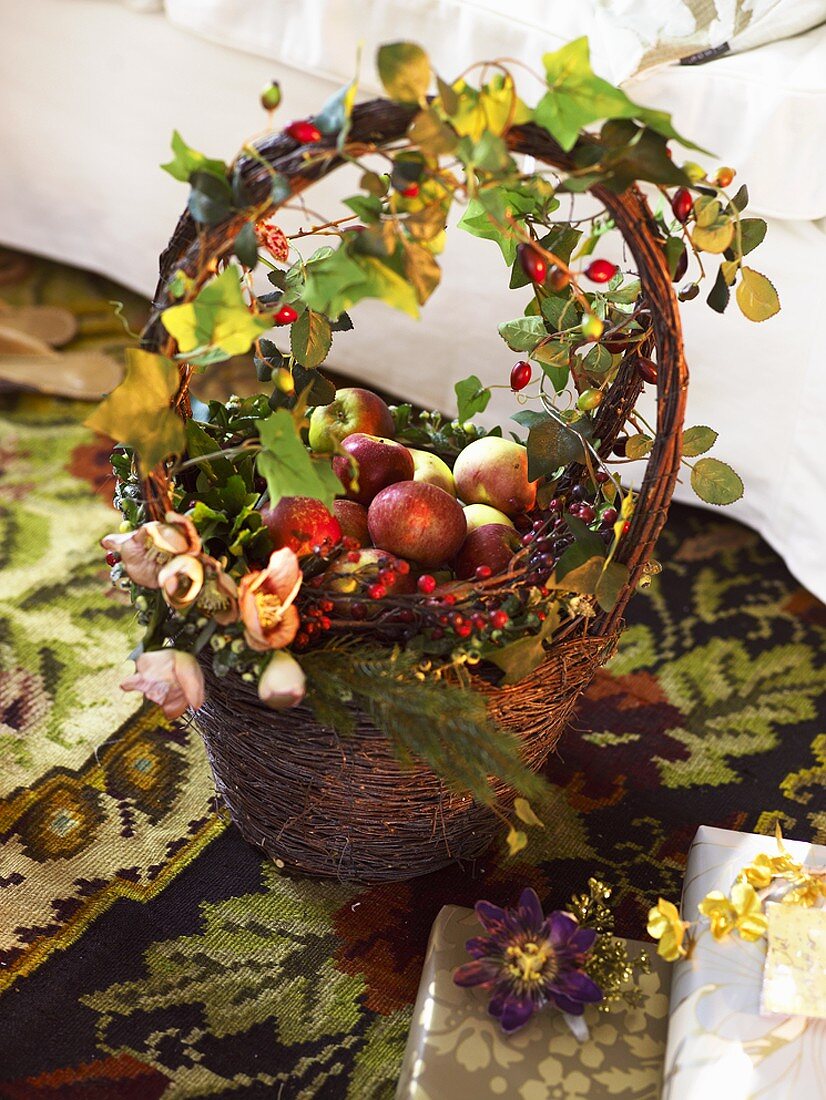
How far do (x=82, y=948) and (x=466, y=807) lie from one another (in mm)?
326

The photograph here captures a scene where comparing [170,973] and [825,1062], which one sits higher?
[825,1062]

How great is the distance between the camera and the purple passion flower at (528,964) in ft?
2.44

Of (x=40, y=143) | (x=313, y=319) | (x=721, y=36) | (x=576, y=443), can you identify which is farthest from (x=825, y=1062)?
(x=40, y=143)

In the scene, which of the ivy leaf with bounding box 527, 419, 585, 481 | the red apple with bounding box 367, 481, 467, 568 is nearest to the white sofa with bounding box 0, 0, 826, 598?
the ivy leaf with bounding box 527, 419, 585, 481

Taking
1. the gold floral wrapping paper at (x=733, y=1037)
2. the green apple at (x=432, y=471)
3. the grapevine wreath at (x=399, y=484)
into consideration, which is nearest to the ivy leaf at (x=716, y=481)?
the grapevine wreath at (x=399, y=484)

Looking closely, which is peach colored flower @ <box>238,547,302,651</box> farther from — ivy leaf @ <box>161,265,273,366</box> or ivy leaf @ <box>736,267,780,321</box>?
ivy leaf @ <box>736,267,780,321</box>

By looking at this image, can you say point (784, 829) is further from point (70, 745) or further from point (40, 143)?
point (40, 143)

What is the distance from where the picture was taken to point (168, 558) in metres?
0.73

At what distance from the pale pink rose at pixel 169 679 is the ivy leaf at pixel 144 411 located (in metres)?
0.12

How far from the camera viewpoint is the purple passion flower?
74 centimetres

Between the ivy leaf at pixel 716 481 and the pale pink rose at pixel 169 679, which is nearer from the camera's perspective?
the pale pink rose at pixel 169 679

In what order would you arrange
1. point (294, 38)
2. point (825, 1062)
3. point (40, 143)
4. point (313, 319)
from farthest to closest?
point (40, 143) → point (294, 38) → point (313, 319) → point (825, 1062)

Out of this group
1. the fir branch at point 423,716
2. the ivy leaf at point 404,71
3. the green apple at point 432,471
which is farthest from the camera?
the green apple at point 432,471

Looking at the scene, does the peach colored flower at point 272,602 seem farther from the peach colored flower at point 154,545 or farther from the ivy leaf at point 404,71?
the ivy leaf at point 404,71
